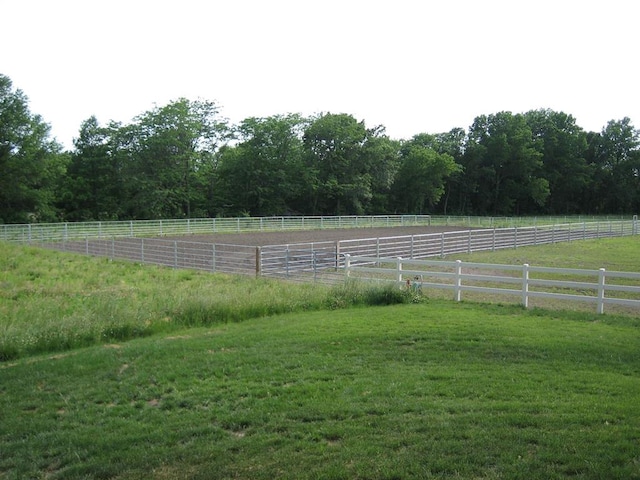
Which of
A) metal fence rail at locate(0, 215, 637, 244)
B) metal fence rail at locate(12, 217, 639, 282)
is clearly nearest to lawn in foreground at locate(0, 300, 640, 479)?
metal fence rail at locate(12, 217, 639, 282)

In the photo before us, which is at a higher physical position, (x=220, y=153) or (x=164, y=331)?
(x=220, y=153)

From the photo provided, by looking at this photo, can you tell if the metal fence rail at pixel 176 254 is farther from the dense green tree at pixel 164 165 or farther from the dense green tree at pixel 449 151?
the dense green tree at pixel 449 151

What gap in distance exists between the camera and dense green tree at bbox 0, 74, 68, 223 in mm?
49781

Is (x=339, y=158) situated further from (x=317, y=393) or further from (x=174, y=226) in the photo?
(x=317, y=393)

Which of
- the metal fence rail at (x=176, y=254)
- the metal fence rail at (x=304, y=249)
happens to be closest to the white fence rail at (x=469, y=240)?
the metal fence rail at (x=304, y=249)

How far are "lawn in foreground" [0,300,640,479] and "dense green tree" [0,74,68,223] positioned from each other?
4764cm

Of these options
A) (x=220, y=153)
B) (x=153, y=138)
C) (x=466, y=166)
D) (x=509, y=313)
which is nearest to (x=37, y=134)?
(x=153, y=138)

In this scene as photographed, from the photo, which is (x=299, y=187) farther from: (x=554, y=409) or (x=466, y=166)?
(x=554, y=409)

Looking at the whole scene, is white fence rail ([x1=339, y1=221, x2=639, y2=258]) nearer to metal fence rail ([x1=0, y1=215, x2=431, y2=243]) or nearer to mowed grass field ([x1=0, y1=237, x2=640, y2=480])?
mowed grass field ([x1=0, y1=237, x2=640, y2=480])

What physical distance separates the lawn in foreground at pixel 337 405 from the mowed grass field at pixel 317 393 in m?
0.02

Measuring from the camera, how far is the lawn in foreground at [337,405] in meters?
4.23

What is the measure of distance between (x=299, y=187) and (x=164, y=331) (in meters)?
58.9

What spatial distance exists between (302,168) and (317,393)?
64618 mm

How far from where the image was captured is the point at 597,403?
5289 mm
